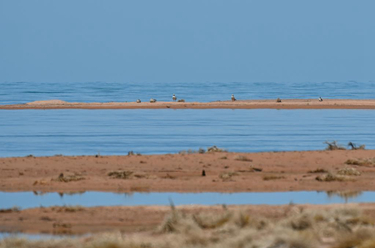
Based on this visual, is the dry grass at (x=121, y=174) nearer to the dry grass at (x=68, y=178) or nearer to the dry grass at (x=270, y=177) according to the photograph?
the dry grass at (x=68, y=178)

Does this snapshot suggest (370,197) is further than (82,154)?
No

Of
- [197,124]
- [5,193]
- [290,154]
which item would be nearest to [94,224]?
[5,193]

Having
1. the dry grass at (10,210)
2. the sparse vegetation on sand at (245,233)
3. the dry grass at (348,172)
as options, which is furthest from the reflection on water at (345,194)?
the dry grass at (10,210)

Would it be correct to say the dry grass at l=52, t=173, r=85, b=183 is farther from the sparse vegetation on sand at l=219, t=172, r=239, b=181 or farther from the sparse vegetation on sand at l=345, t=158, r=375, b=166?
the sparse vegetation on sand at l=345, t=158, r=375, b=166

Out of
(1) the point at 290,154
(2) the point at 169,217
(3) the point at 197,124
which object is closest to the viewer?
(2) the point at 169,217

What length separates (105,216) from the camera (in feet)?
46.4

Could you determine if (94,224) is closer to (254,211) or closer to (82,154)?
(254,211)

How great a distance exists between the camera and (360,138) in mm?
30656

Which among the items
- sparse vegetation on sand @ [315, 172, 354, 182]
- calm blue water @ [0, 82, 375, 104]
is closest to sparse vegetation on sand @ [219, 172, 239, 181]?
sparse vegetation on sand @ [315, 172, 354, 182]

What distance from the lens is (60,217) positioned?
14094mm

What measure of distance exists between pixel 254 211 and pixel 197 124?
83.3 ft

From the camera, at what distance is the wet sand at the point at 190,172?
59.7 feet

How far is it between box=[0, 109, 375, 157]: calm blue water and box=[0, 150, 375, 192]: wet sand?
8.32ft

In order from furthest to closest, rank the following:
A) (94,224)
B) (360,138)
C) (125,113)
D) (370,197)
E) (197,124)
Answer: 1. (125,113)
2. (197,124)
3. (360,138)
4. (370,197)
5. (94,224)
